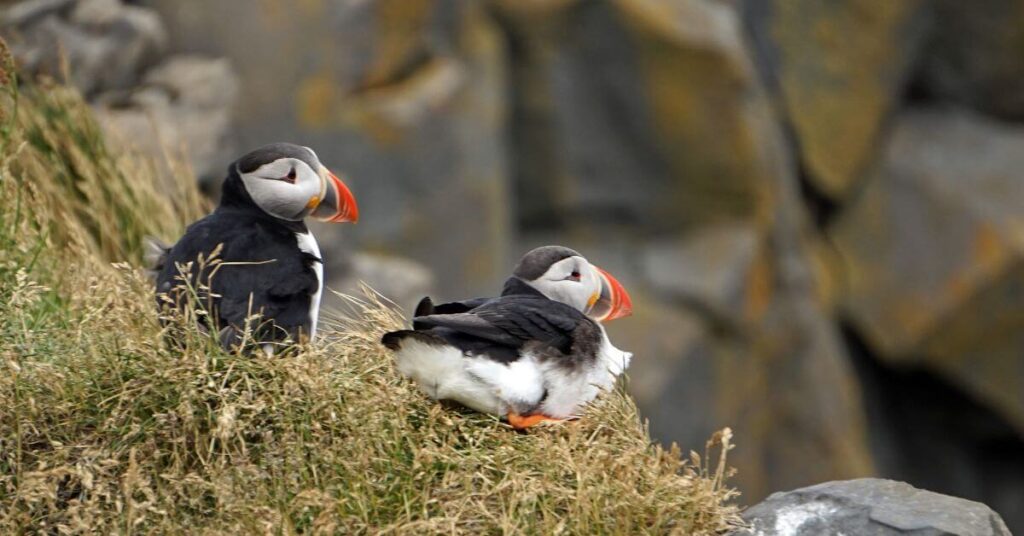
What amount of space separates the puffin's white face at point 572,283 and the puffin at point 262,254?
514 mm

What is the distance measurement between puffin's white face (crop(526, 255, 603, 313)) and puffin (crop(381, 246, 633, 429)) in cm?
11

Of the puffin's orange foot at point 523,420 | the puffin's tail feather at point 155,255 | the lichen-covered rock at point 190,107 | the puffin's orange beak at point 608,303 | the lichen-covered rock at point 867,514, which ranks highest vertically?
the puffin's orange beak at point 608,303

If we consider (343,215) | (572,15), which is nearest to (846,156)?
(572,15)

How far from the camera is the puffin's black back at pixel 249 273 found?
11.5ft

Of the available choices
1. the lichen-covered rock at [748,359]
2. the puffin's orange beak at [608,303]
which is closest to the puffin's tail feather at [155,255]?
the puffin's orange beak at [608,303]

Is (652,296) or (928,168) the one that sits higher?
(928,168)

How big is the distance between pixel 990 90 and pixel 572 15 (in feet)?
10.2

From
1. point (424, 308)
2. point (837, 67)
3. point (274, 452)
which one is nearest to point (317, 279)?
point (424, 308)

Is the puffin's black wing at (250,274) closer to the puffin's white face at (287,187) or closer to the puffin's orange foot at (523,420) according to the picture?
the puffin's white face at (287,187)

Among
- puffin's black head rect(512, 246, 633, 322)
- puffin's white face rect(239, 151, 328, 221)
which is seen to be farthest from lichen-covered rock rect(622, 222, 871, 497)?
puffin's white face rect(239, 151, 328, 221)

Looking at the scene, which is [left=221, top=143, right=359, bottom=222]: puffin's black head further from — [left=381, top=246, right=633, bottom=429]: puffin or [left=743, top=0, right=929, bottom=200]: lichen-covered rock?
[left=743, top=0, right=929, bottom=200]: lichen-covered rock

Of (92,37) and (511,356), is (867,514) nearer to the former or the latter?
(511,356)

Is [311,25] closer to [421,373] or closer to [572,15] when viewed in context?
[572,15]

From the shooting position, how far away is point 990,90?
1080cm
